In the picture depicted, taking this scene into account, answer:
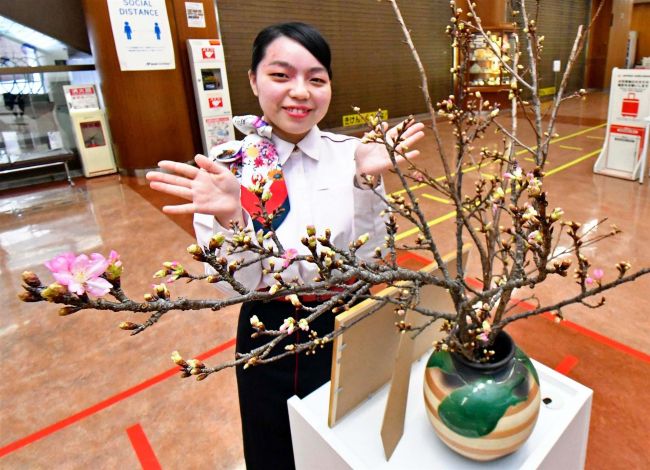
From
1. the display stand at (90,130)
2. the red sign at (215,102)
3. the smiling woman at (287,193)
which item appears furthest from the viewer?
the red sign at (215,102)

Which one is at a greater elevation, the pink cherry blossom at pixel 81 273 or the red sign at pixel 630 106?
the pink cherry blossom at pixel 81 273

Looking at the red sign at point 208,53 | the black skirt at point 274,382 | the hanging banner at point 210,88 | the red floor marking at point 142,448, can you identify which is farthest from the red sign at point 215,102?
the black skirt at point 274,382

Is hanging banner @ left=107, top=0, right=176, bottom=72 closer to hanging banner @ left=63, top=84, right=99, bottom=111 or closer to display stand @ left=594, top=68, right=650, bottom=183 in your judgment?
hanging banner @ left=63, top=84, right=99, bottom=111

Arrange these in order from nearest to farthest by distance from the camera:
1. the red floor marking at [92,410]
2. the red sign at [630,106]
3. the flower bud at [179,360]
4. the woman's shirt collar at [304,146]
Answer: the flower bud at [179,360]
the woman's shirt collar at [304,146]
the red floor marking at [92,410]
the red sign at [630,106]

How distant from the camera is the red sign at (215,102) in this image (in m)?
6.38

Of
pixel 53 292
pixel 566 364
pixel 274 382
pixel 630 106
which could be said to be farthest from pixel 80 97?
pixel 630 106

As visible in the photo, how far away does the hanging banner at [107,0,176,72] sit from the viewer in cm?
563

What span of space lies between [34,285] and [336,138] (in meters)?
1.04

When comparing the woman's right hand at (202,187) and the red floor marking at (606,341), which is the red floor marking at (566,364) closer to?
the red floor marking at (606,341)

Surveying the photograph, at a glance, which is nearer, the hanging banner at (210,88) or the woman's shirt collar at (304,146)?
the woman's shirt collar at (304,146)

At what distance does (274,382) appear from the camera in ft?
4.43

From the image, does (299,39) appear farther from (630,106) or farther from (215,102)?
(215,102)

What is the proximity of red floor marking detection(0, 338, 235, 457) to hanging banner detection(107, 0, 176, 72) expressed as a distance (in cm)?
477

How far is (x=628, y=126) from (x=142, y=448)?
5.86m
